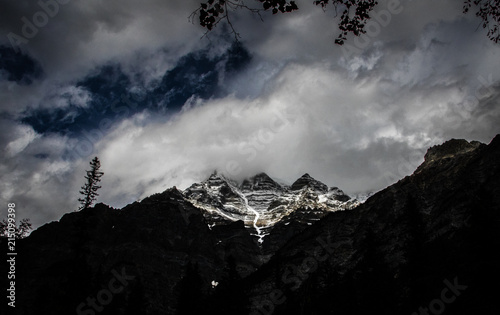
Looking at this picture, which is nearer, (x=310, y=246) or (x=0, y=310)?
(x=0, y=310)

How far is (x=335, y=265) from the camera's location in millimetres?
119188

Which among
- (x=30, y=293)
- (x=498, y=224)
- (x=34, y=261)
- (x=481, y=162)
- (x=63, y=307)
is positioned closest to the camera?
(x=498, y=224)

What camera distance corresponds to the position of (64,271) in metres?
29.5

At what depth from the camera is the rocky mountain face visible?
2738 centimetres

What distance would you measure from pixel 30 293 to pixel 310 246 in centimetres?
11155

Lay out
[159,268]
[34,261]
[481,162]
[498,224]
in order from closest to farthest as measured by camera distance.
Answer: [498,224], [481,162], [34,261], [159,268]

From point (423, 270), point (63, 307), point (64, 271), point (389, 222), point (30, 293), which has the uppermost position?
point (30, 293)

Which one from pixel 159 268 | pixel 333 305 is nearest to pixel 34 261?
pixel 159 268

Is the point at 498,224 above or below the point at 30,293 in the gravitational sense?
below

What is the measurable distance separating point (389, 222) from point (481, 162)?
133 ft

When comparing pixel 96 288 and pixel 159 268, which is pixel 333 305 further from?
pixel 159 268

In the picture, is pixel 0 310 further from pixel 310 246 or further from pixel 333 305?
pixel 310 246

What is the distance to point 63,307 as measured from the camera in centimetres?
2934

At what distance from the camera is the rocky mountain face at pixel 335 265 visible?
27.4 m
